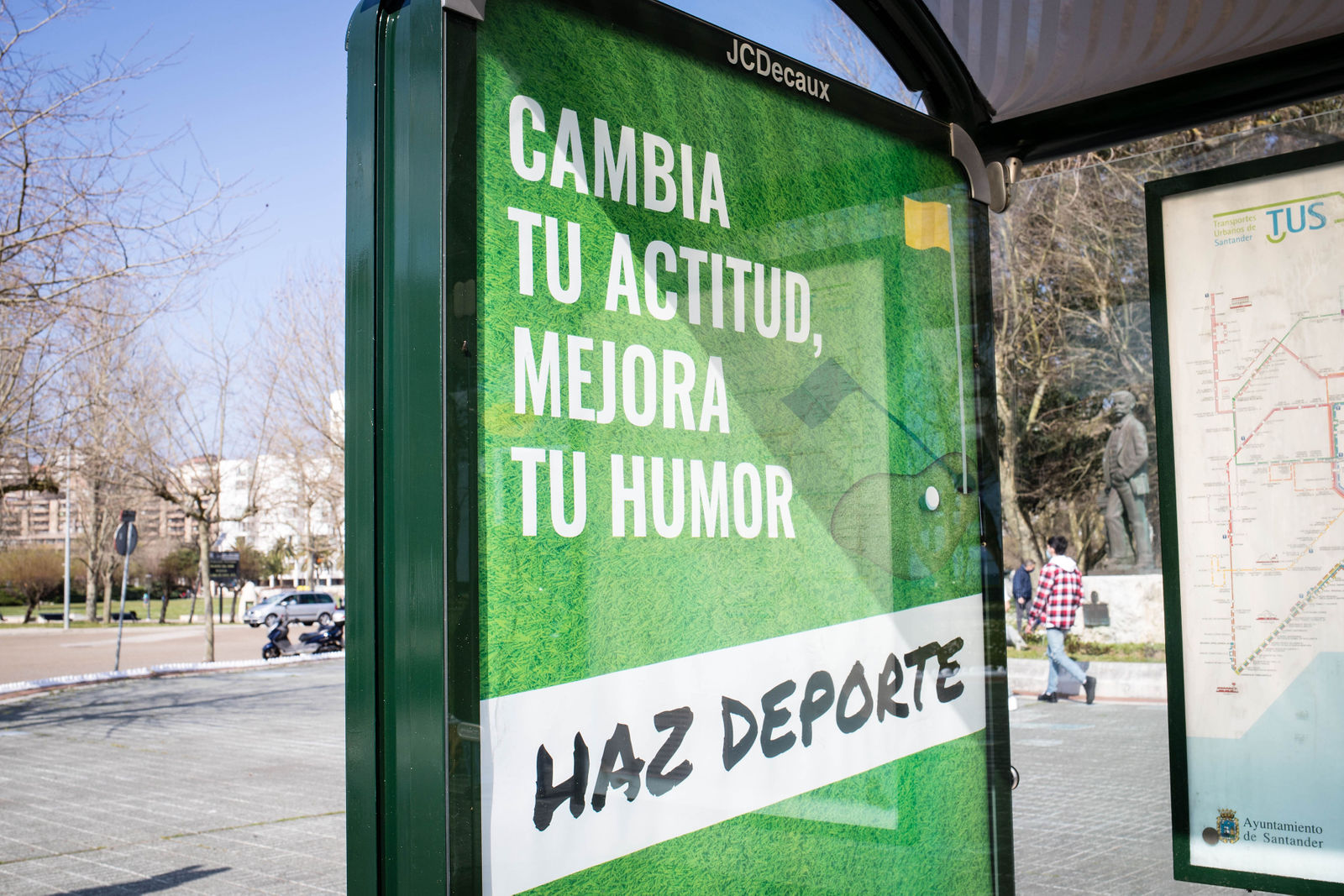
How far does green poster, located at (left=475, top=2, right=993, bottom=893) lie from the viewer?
1.67 meters

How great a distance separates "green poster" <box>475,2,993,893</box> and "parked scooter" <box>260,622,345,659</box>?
21918 mm

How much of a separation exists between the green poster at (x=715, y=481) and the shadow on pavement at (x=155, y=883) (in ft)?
15.1

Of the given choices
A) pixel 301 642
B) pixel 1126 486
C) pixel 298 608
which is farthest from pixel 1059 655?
pixel 298 608

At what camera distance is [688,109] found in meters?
2.07

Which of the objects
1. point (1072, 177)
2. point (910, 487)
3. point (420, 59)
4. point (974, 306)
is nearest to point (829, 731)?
point (910, 487)

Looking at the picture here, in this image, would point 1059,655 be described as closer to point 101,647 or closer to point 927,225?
point 927,225

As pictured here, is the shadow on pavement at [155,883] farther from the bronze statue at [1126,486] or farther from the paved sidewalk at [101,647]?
the paved sidewalk at [101,647]

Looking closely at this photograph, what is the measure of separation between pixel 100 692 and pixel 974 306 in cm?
1616

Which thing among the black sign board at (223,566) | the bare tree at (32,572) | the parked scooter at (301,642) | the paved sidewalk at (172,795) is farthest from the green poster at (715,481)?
the bare tree at (32,572)

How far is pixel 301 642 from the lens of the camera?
982 inches

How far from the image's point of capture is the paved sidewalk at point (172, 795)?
5.94 meters

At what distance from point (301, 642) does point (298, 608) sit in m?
12.1

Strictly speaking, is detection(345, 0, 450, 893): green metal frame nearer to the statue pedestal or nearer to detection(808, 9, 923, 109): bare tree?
detection(808, 9, 923, 109): bare tree

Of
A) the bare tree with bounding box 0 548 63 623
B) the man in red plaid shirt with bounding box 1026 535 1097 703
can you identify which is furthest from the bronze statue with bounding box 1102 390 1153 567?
the bare tree with bounding box 0 548 63 623
